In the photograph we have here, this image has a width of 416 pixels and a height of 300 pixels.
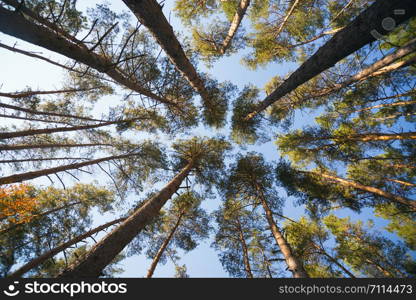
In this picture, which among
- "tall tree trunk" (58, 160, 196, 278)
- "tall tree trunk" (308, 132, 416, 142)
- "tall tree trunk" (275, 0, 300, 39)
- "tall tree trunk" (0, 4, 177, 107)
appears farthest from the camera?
"tall tree trunk" (275, 0, 300, 39)

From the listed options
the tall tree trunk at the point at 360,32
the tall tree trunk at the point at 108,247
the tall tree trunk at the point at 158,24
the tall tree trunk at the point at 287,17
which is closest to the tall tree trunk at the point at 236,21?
the tall tree trunk at the point at 287,17

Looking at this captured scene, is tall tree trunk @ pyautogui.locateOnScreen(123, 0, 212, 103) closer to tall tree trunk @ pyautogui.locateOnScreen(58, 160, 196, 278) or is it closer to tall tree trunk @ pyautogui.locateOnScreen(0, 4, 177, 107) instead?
tall tree trunk @ pyautogui.locateOnScreen(0, 4, 177, 107)

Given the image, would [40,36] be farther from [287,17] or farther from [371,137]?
[371,137]

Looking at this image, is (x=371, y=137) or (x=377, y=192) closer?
(x=377, y=192)

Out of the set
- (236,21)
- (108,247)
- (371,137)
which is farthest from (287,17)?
(108,247)

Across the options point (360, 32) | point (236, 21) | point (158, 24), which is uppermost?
point (236, 21)

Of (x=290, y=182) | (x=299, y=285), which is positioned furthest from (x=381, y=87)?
(x=299, y=285)

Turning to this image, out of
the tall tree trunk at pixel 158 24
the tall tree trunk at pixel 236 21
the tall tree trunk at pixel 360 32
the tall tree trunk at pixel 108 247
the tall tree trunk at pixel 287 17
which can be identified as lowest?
the tall tree trunk at pixel 108 247

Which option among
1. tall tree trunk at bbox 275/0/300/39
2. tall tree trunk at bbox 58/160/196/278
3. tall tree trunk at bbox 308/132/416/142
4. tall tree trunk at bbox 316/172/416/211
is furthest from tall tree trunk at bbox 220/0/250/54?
tall tree trunk at bbox 316/172/416/211

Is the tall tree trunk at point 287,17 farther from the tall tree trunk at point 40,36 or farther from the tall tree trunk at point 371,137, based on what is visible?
the tall tree trunk at point 40,36

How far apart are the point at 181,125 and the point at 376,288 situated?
8.72 meters

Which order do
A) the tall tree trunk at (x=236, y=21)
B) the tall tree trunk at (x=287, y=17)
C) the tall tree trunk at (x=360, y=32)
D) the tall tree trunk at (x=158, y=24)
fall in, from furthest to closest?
the tall tree trunk at (x=287, y=17), the tall tree trunk at (x=236, y=21), the tall tree trunk at (x=158, y=24), the tall tree trunk at (x=360, y=32)

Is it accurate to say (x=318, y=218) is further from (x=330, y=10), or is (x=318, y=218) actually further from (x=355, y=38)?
(x=330, y=10)

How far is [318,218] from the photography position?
9.15m
